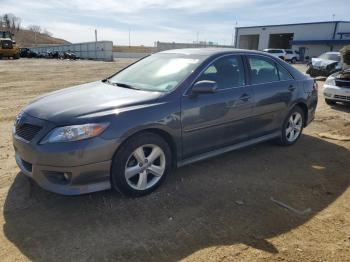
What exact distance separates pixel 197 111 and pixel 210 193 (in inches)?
39.4

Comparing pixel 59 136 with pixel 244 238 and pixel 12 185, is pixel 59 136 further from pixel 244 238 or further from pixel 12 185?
pixel 244 238

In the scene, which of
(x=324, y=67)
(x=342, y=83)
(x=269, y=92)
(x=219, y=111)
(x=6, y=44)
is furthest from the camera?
(x=6, y=44)

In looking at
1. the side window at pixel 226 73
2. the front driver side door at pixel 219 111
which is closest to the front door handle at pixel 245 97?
the front driver side door at pixel 219 111

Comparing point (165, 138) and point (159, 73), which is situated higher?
point (159, 73)

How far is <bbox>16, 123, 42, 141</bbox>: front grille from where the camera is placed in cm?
352

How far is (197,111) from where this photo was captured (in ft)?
13.7

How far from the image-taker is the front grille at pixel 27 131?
11.5ft

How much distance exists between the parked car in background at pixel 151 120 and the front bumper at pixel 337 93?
14.5 ft

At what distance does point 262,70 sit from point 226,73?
0.82 m

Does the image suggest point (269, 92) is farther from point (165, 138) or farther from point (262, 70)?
point (165, 138)

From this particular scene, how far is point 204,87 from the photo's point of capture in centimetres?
405

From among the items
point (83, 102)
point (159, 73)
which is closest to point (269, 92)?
point (159, 73)

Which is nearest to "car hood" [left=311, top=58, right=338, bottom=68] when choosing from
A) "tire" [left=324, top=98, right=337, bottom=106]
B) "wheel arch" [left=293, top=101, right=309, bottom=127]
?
"tire" [left=324, top=98, right=337, bottom=106]

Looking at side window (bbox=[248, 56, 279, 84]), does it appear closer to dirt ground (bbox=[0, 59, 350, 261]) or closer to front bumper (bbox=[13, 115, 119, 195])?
dirt ground (bbox=[0, 59, 350, 261])
